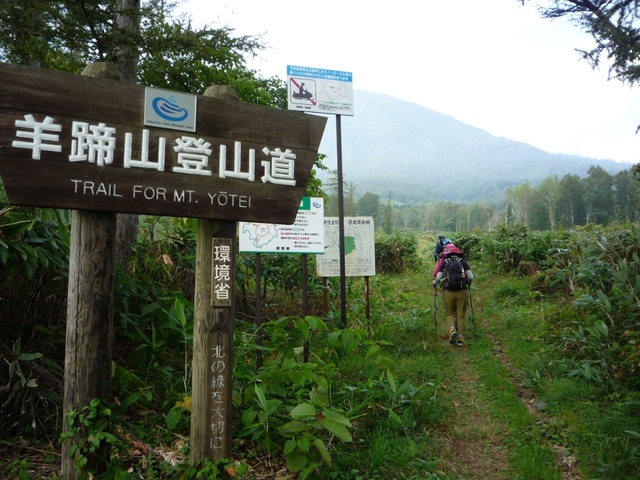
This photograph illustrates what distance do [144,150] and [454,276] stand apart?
6400 mm

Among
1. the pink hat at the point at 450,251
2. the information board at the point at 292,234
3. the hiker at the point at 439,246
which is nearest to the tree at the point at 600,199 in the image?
the hiker at the point at 439,246

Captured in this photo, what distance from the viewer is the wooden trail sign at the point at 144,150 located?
107 inches

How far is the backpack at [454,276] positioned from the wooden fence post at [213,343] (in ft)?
18.8

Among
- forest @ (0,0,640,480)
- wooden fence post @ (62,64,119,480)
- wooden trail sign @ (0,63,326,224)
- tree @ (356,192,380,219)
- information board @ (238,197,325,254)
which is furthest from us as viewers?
tree @ (356,192,380,219)

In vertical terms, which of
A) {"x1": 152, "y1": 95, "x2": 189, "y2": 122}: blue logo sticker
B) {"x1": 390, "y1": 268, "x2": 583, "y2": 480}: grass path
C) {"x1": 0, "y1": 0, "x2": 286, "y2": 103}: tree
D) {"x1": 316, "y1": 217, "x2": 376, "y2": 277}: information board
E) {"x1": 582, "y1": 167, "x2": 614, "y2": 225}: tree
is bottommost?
{"x1": 390, "y1": 268, "x2": 583, "y2": 480}: grass path

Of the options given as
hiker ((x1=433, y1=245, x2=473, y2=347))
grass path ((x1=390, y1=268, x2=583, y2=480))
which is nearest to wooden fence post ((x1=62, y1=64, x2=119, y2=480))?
grass path ((x1=390, y1=268, x2=583, y2=480))

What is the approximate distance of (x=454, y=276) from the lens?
8.13 metres

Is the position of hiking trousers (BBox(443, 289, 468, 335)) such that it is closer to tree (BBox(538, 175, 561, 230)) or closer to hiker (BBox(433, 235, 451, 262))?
hiker (BBox(433, 235, 451, 262))

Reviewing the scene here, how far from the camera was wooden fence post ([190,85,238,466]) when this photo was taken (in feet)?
10.2

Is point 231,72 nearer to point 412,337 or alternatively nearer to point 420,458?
point 412,337

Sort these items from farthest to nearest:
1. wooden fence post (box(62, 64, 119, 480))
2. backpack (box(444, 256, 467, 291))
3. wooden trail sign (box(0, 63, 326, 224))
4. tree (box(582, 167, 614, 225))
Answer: tree (box(582, 167, 614, 225)) → backpack (box(444, 256, 467, 291)) → wooden fence post (box(62, 64, 119, 480)) → wooden trail sign (box(0, 63, 326, 224))

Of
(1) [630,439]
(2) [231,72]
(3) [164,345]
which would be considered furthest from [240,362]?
(2) [231,72]

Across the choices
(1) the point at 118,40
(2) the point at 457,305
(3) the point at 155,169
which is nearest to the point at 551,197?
(2) the point at 457,305

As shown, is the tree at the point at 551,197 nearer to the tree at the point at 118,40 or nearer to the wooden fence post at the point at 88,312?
the tree at the point at 118,40
